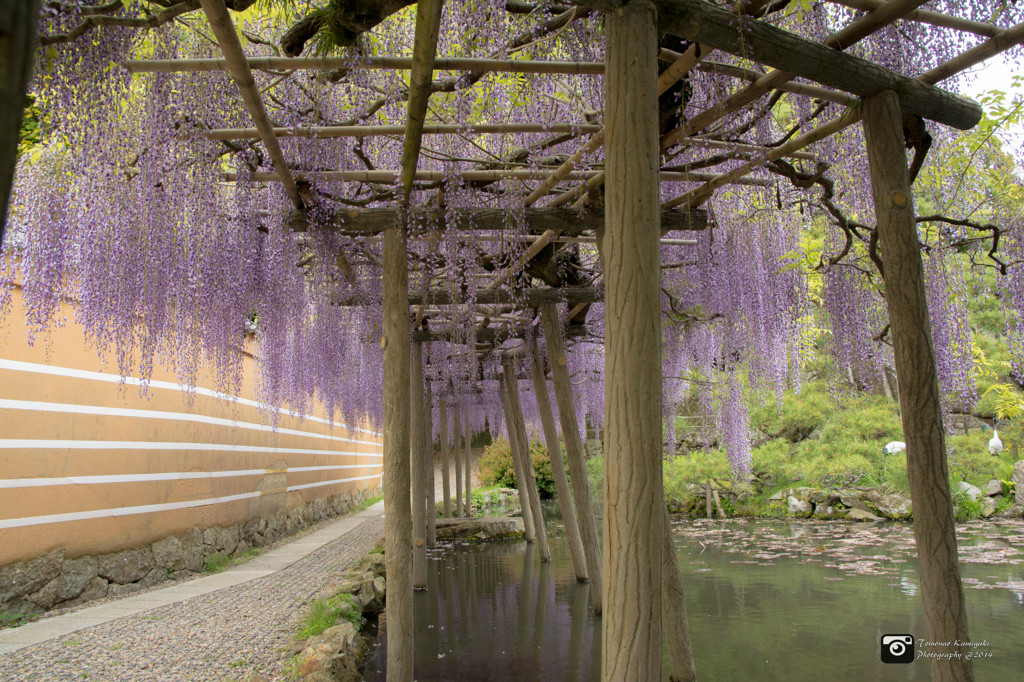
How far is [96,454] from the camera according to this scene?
207 inches

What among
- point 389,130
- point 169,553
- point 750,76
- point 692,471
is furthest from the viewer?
point 692,471

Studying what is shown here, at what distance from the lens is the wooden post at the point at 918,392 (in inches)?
99.7

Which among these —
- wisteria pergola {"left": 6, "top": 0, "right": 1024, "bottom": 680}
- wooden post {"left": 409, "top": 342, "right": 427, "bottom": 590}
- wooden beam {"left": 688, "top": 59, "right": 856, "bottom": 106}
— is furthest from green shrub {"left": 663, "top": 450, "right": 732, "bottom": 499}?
wooden beam {"left": 688, "top": 59, "right": 856, "bottom": 106}

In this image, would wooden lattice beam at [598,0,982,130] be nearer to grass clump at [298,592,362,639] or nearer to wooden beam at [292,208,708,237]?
wooden beam at [292,208,708,237]

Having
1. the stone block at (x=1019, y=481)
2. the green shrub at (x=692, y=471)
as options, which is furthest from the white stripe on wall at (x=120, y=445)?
the stone block at (x=1019, y=481)

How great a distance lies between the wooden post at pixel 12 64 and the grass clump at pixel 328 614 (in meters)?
4.07

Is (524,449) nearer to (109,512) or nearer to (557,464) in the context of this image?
(557,464)

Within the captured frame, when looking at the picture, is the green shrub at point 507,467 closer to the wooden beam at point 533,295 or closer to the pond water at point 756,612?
the pond water at point 756,612

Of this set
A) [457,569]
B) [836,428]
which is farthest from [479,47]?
[836,428]

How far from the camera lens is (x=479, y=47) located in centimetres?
309

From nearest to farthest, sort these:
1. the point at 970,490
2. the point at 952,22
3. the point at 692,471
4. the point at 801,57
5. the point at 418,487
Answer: the point at 801,57, the point at 952,22, the point at 418,487, the point at 970,490, the point at 692,471

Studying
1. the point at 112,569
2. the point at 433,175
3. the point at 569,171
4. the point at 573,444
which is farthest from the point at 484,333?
the point at 112,569

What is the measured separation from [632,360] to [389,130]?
191cm

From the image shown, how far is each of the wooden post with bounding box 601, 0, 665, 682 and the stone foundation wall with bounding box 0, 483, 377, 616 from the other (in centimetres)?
432
